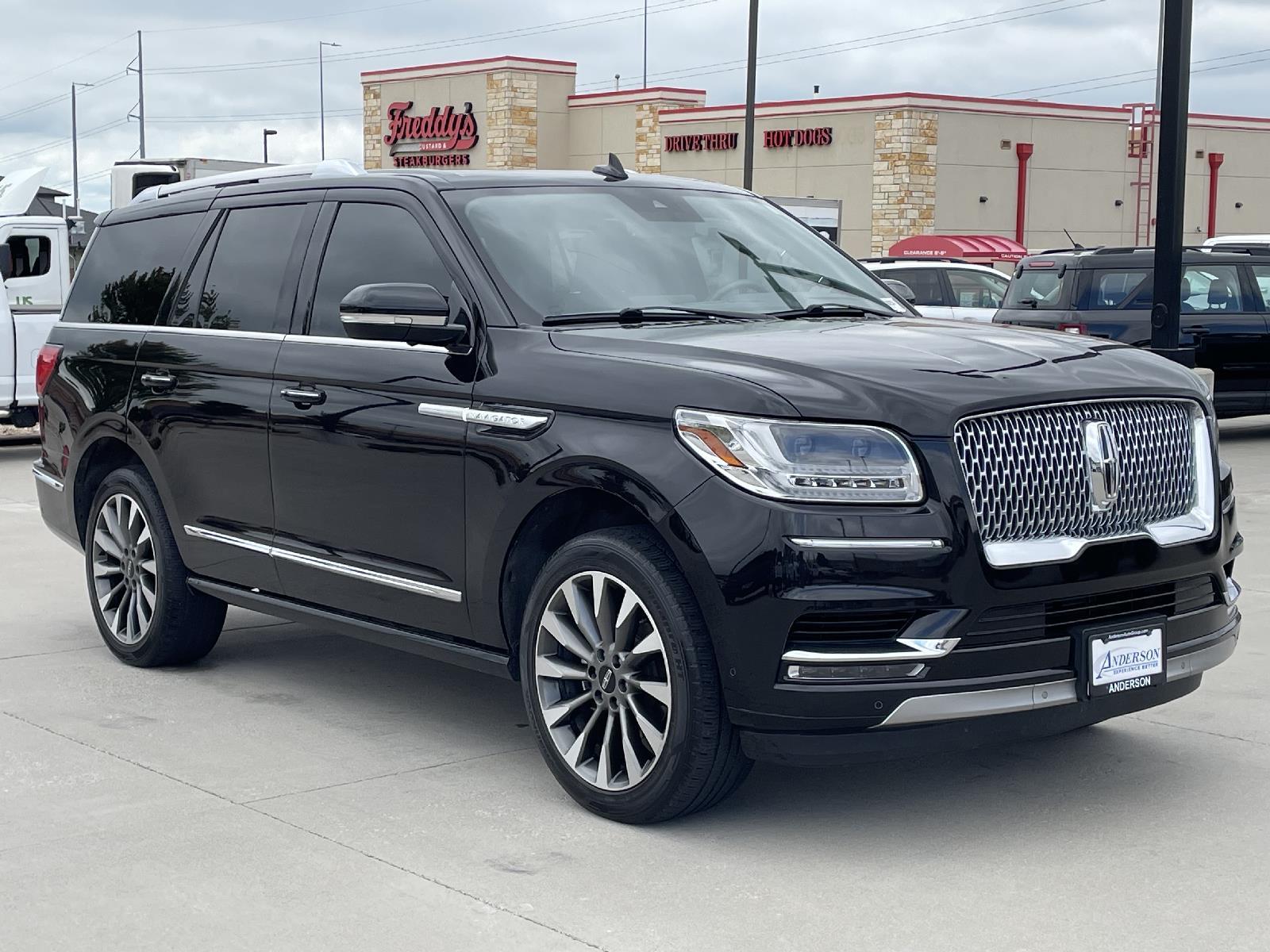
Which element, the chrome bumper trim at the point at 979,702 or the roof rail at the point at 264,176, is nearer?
the chrome bumper trim at the point at 979,702

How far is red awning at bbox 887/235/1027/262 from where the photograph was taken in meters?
34.7

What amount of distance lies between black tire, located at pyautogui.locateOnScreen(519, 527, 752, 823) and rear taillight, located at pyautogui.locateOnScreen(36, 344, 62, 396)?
3.53 meters

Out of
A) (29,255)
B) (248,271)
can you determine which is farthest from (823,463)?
(29,255)

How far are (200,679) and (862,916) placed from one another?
3593 mm

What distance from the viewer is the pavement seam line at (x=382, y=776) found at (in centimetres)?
523

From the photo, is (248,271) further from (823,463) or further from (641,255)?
(823,463)

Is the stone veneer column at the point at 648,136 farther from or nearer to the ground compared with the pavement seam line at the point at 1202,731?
farther from the ground

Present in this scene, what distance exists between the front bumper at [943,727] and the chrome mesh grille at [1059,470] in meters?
0.42

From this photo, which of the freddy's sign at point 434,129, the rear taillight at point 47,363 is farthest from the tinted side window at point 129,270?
the freddy's sign at point 434,129

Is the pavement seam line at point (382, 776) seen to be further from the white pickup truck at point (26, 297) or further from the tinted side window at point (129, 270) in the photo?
the white pickup truck at point (26, 297)

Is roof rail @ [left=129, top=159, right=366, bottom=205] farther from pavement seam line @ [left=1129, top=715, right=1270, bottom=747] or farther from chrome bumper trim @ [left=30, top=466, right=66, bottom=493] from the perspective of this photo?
pavement seam line @ [left=1129, top=715, right=1270, bottom=747]

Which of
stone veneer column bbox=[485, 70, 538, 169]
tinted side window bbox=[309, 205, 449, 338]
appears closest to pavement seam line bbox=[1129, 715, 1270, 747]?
tinted side window bbox=[309, 205, 449, 338]

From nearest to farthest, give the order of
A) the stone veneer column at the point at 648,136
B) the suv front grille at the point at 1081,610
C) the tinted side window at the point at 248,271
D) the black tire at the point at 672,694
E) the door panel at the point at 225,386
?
1. the suv front grille at the point at 1081,610
2. the black tire at the point at 672,694
3. the door panel at the point at 225,386
4. the tinted side window at the point at 248,271
5. the stone veneer column at the point at 648,136

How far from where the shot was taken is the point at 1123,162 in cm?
4675
